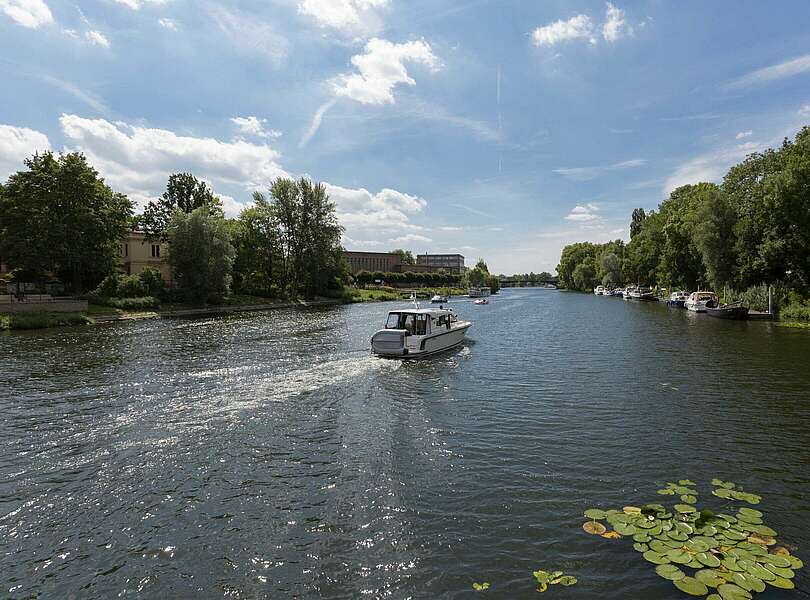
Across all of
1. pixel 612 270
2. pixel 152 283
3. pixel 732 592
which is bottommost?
pixel 732 592

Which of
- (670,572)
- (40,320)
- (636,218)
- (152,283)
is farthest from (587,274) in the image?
(670,572)

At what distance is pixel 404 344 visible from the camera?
2681 centimetres

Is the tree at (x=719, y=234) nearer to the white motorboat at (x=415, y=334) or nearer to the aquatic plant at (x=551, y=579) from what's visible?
the white motorboat at (x=415, y=334)

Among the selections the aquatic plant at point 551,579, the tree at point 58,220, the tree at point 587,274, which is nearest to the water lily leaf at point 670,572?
the aquatic plant at point 551,579

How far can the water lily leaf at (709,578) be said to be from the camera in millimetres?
6455

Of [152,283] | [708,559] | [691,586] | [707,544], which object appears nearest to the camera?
[691,586]

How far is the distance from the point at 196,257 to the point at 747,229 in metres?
72.0

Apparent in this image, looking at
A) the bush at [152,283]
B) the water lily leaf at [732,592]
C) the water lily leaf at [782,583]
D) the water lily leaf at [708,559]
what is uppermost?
the bush at [152,283]

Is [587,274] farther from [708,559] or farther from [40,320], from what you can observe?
[708,559]

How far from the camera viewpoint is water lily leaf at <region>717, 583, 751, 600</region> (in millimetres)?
6141

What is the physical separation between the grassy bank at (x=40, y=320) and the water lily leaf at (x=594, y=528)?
5038cm

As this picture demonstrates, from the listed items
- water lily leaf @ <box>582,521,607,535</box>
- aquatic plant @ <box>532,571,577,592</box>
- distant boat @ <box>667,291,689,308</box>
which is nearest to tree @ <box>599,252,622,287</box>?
distant boat @ <box>667,291,689,308</box>

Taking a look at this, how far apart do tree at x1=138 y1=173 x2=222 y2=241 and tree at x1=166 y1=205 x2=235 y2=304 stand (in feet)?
52.6

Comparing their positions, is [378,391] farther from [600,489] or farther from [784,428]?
[784,428]
